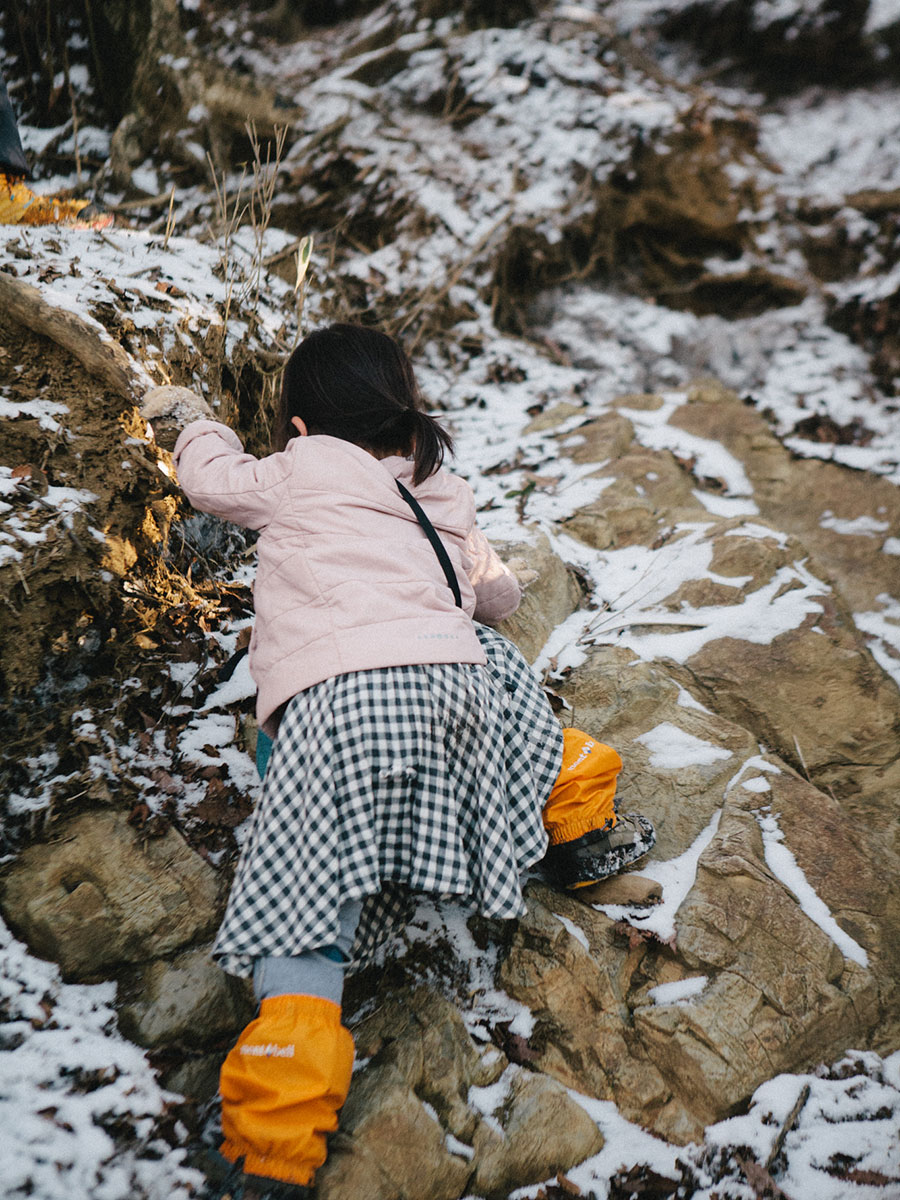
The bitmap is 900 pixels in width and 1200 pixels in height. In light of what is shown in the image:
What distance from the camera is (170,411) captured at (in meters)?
2.14

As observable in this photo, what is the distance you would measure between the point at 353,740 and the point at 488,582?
0.83 metres

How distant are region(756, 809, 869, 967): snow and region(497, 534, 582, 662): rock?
102cm

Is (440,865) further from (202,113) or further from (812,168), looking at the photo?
(812,168)

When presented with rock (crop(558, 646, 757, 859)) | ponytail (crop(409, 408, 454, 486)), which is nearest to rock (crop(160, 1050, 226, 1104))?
rock (crop(558, 646, 757, 859))

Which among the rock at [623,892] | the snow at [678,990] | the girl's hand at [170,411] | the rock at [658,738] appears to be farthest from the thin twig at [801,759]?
the girl's hand at [170,411]

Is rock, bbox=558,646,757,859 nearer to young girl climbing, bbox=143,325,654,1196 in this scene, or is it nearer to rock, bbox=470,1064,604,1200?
young girl climbing, bbox=143,325,654,1196

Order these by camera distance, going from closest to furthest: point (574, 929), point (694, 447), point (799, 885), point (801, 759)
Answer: point (574, 929), point (799, 885), point (801, 759), point (694, 447)

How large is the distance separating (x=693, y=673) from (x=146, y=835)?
6.76ft

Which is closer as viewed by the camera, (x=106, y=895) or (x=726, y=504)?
(x=106, y=895)

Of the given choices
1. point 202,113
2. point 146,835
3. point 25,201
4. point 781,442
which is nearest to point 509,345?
point 781,442

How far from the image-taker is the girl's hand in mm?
2117

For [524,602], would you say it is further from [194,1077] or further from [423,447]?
[194,1077]

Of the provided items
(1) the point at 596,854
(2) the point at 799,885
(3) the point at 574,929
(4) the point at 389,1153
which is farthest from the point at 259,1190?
(2) the point at 799,885

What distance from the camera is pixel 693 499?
3.95 m
